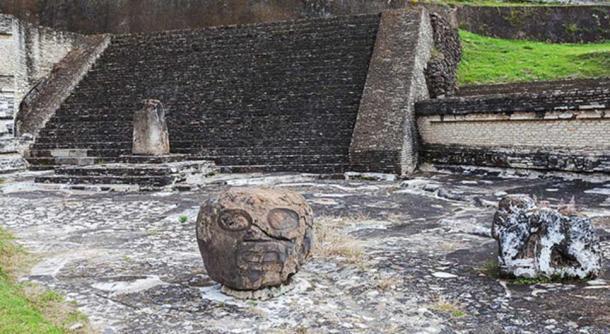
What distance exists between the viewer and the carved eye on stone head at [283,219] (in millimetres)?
3896

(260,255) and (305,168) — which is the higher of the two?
(260,255)

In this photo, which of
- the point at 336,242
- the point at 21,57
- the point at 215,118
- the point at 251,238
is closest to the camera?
the point at 251,238

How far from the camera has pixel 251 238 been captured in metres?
3.82

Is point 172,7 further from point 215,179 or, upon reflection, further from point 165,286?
point 165,286

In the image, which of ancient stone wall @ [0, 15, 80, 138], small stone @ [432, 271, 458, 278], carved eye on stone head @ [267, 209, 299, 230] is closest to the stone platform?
ancient stone wall @ [0, 15, 80, 138]

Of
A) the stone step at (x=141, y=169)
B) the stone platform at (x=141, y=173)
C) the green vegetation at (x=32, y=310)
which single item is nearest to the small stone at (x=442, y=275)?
the green vegetation at (x=32, y=310)

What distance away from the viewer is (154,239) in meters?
5.91

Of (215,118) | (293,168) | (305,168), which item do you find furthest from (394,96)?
(215,118)

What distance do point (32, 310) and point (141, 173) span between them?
23.1 feet

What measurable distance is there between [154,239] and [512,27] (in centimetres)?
1655

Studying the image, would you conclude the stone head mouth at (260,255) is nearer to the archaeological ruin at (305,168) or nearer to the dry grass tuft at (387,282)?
the archaeological ruin at (305,168)

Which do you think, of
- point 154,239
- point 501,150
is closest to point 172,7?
point 501,150

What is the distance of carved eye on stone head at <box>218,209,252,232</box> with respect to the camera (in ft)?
12.6

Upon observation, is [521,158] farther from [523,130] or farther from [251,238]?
[251,238]
